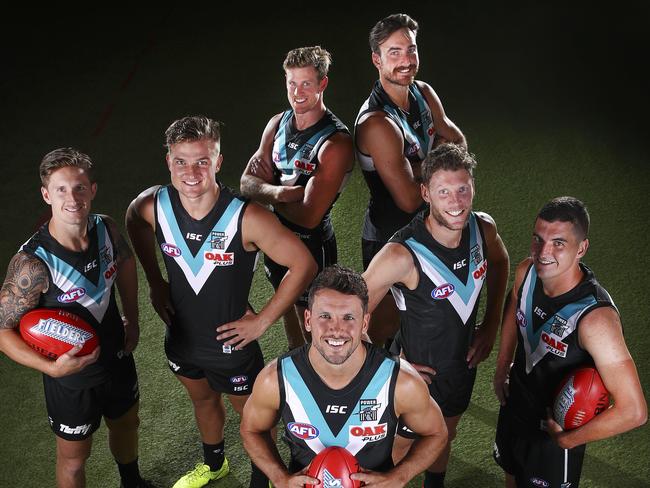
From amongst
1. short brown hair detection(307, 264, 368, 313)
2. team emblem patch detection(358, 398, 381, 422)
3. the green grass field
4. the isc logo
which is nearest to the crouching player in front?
the isc logo

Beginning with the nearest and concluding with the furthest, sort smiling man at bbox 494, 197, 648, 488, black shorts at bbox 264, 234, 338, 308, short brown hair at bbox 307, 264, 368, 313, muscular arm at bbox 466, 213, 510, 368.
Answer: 1. short brown hair at bbox 307, 264, 368, 313
2. smiling man at bbox 494, 197, 648, 488
3. muscular arm at bbox 466, 213, 510, 368
4. black shorts at bbox 264, 234, 338, 308

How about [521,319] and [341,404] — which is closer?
[341,404]

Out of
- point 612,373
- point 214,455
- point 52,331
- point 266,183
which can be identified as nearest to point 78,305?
point 52,331

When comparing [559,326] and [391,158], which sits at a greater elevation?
[391,158]

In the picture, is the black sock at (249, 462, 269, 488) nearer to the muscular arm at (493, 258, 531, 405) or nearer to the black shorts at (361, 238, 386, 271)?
the muscular arm at (493, 258, 531, 405)

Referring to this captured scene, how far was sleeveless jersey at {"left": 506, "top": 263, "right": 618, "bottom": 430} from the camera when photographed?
11.8ft

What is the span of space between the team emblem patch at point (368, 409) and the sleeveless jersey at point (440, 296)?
68 cm

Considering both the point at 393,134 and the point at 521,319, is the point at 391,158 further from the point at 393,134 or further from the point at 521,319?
the point at 521,319

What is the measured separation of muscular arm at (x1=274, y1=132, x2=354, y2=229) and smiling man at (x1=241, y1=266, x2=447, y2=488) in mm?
1279

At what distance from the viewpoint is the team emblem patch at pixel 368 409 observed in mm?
3412

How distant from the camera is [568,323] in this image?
361 centimetres

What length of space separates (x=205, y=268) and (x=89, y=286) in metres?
0.55

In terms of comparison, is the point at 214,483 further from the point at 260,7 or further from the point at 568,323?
the point at 260,7

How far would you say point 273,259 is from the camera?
4188 millimetres
